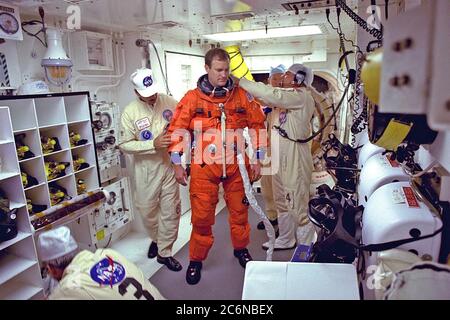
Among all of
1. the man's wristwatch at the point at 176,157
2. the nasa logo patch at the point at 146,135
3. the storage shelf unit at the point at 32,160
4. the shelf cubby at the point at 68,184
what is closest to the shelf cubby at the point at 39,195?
Result: the storage shelf unit at the point at 32,160

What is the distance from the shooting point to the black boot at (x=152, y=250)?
249cm

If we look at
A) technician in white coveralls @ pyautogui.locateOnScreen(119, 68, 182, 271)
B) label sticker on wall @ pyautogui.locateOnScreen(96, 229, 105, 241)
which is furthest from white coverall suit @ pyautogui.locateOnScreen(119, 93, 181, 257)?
label sticker on wall @ pyautogui.locateOnScreen(96, 229, 105, 241)

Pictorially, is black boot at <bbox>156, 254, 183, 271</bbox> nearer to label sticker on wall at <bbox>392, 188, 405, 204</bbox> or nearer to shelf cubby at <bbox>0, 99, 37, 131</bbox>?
shelf cubby at <bbox>0, 99, 37, 131</bbox>

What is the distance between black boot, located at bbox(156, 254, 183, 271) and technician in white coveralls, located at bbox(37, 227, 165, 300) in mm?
1377

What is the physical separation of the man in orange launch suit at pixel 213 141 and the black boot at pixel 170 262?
0.40 feet

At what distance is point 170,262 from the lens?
2.34 metres

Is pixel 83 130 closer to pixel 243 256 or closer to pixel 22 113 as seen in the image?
pixel 22 113

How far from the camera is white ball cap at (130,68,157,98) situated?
7.38 feet

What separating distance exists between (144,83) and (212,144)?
69 cm

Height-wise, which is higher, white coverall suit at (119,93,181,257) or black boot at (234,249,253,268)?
white coverall suit at (119,93,181,257)

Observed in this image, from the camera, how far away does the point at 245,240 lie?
2266 millimetres

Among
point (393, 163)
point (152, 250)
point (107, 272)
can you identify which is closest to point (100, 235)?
point (152, 250)

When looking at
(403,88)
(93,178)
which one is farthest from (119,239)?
(403,88)
